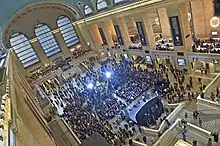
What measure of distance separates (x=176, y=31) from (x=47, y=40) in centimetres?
2397

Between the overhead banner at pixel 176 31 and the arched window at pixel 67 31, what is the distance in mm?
22498

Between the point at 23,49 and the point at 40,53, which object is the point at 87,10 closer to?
the point at 40,53

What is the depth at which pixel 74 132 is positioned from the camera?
2014 centimetres

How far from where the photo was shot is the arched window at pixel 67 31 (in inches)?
1642

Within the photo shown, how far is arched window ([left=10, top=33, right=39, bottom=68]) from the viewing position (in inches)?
1501

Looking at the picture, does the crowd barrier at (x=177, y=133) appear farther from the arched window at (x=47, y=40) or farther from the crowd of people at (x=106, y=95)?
the arched window at (x=47, y=40)

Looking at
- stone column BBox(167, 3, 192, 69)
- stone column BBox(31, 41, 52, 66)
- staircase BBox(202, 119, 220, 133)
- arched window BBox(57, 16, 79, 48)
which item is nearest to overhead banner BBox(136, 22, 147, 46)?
stone column BBox(167, 3, 192, 69)

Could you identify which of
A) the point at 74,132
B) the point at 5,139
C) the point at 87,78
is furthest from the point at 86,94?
the point at 5,139

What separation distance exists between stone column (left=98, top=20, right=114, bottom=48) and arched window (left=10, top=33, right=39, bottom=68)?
1197 cm

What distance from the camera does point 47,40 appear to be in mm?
40750

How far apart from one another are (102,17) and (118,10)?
17.7 ft

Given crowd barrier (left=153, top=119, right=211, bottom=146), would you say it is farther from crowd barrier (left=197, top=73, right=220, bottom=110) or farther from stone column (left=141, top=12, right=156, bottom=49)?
stone column (left=141, top=12, right=156, bottom=49)

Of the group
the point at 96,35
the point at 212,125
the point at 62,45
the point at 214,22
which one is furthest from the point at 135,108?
the point at 62,45

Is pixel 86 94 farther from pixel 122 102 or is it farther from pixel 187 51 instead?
pixel 187 51
